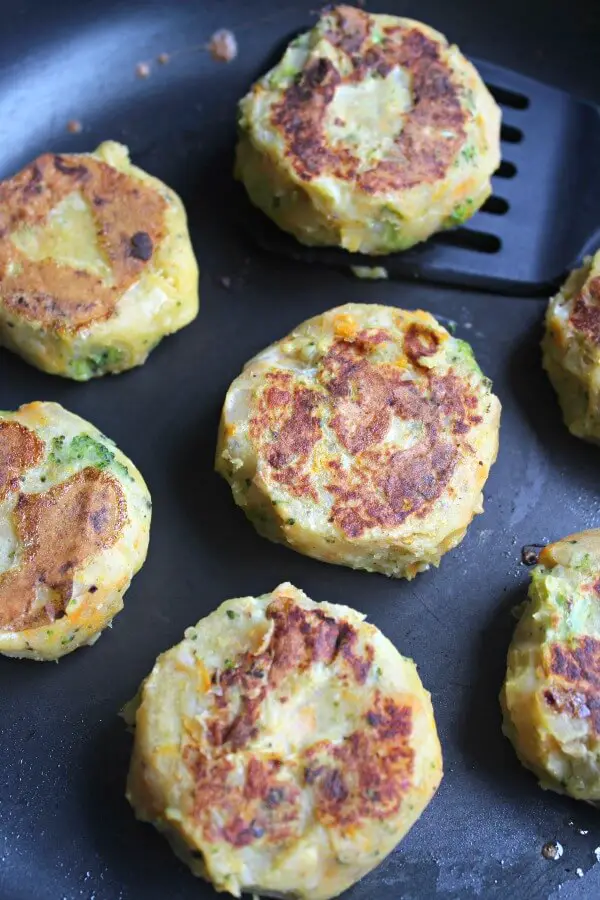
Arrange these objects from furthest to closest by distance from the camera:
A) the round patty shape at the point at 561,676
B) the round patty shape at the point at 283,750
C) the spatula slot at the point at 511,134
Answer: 1. the spatula slot at the point at 511,134
2. the round patty shape at the point at 561,676
3. the round patty shape at the point at 283,750

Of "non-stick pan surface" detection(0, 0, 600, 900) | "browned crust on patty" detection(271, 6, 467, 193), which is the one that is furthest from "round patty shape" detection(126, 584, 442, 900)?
"browned crust on patty" detection(271, 6, 467, 193)

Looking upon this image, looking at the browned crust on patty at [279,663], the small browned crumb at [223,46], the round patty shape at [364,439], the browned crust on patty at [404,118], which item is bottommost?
the browned crust on patty at [279,663]

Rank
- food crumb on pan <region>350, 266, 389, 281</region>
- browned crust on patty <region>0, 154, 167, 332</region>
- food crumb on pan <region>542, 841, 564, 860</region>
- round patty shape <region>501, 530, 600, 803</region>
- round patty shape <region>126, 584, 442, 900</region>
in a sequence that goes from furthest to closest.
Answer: food crumb on pan <region>350, 266, 389, 281</region> → browned crust on patty <region>0, 154, 167, 332</region> → food crumb on pan <region>542, 841, 564, 860</region> → round patty shape <region>501, 530, 600, 803</region> → round patty shape <region>126, 584, 442, 900</region>

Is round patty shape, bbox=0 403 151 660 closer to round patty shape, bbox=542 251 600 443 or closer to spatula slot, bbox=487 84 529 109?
round patty shape, bbox=542 251 600 443

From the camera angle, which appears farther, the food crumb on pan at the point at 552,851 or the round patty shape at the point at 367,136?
the round patty shape at the point at 367,136

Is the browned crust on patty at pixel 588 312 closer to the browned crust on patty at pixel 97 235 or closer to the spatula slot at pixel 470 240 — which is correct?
the spatula slot at pixel 470 240

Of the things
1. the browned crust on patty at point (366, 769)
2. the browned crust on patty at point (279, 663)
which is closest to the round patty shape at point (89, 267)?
the browned crust on patty at point (279, 663)

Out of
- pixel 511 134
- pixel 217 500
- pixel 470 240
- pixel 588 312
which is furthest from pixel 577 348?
pixel 217 500

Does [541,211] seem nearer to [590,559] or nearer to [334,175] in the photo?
[334,175]

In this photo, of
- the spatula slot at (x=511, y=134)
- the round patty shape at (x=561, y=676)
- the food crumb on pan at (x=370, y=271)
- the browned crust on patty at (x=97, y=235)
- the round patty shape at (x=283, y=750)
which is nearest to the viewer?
the round patty shape at (x=283, y=750)
